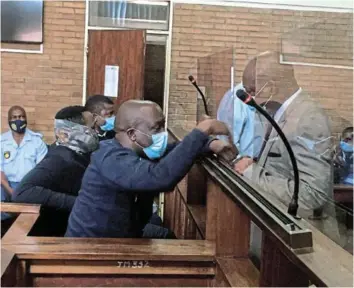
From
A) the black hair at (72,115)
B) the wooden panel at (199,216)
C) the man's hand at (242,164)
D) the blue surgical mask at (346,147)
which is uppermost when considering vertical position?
the blue surgical mask at (346,147)

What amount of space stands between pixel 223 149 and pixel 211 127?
0.09 meters

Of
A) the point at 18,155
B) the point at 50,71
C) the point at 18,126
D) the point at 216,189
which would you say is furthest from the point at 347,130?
the point at 50,71

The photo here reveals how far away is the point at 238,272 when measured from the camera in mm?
1689

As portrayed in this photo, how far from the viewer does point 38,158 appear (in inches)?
187

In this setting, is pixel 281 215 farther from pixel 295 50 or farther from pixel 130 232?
pixel 295 50

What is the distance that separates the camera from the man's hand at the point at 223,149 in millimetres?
1932

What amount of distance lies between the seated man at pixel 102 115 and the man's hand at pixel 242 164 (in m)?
1.83

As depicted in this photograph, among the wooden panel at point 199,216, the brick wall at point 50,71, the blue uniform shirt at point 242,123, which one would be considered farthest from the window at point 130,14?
the wooden panel at point 199,216

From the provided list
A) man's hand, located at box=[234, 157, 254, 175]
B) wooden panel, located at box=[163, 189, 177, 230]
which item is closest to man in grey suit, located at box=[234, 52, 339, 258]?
man's hand, located at box=[234, 157, 254, 175]

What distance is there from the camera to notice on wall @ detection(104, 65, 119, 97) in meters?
5.66

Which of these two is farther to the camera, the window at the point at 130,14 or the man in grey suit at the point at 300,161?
the window at the point at 130,14

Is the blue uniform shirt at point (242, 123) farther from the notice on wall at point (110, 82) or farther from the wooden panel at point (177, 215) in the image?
the notice on wall at point (110, 82)

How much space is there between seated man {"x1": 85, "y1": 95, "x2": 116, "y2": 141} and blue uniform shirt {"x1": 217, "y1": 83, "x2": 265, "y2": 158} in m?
1.13

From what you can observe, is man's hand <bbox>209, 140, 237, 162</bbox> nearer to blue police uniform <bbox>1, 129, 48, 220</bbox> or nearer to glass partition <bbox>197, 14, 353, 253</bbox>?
glass partition <bbox>197, 14, 353, 253</bbox>
